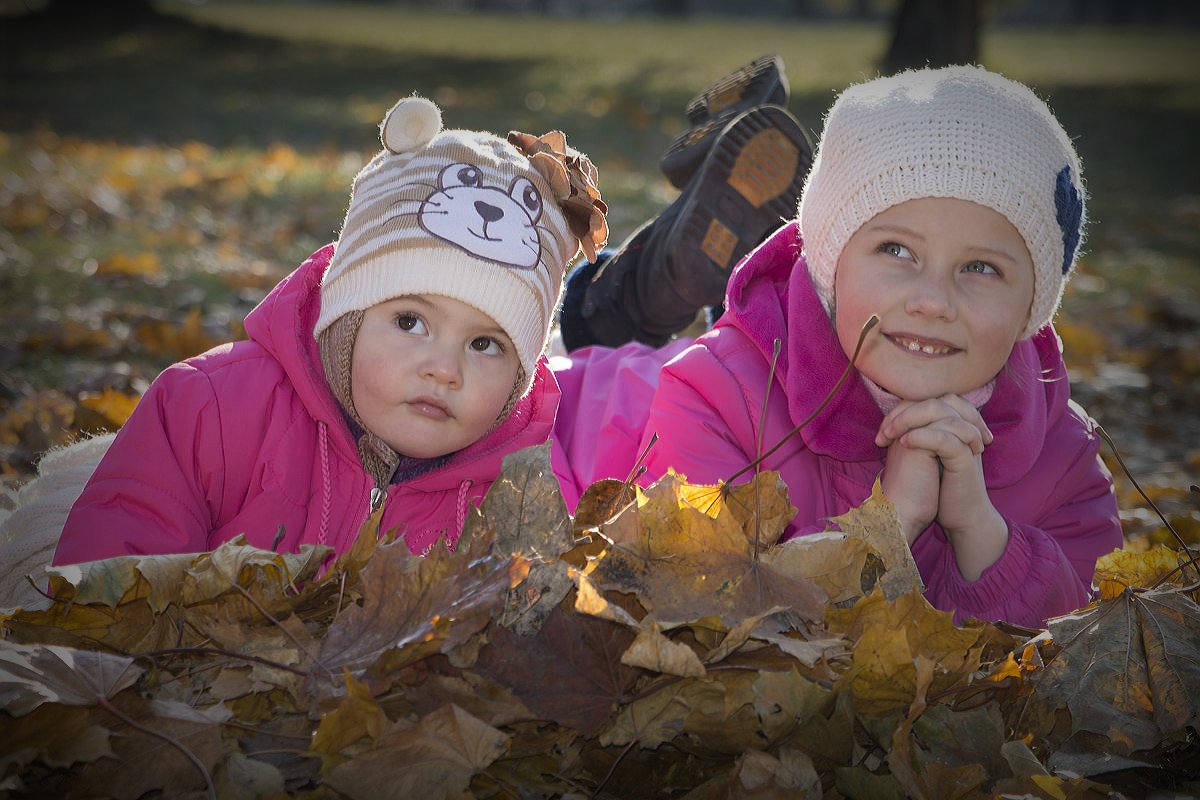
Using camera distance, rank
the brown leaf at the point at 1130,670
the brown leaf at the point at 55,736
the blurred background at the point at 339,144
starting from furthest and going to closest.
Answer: the blurred background at the point at 339,144 → the brown leaf at the point at 1130,670 → the brown leaf at the point at 55,736

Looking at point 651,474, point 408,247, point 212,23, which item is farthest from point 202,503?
point 212,23

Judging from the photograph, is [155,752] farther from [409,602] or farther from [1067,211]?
[1067,211]

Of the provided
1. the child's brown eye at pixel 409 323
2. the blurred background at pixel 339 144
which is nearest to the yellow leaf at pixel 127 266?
the blurred background at pixel 339 144

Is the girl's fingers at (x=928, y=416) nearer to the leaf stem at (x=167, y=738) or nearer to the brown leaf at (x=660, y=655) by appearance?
the brown leaf at (x=660, y=655)

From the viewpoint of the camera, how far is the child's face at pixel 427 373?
242 cm

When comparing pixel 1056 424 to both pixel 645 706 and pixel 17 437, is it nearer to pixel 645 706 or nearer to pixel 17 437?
pixel 645 706

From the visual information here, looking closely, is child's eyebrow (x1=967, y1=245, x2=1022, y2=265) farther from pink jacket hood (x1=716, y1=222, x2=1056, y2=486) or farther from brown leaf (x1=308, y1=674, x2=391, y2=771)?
brown leaf (x1=308, y1=674, x2=391, y2=771)

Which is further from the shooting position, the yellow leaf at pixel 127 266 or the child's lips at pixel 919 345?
the yellow leaf at pixel 127 266

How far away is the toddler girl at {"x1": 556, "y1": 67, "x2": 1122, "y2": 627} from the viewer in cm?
238

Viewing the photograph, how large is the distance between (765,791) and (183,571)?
2.94ft

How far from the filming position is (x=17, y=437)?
3447 millimetres

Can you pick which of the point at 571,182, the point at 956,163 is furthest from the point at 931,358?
the point at 571,182

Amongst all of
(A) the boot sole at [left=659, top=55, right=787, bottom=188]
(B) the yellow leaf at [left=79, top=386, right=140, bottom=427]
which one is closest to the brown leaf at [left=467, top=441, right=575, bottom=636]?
(B) the yellow leaf at [left=79, top=386, right=140, bottom=427]

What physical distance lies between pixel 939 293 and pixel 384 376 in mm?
1155
